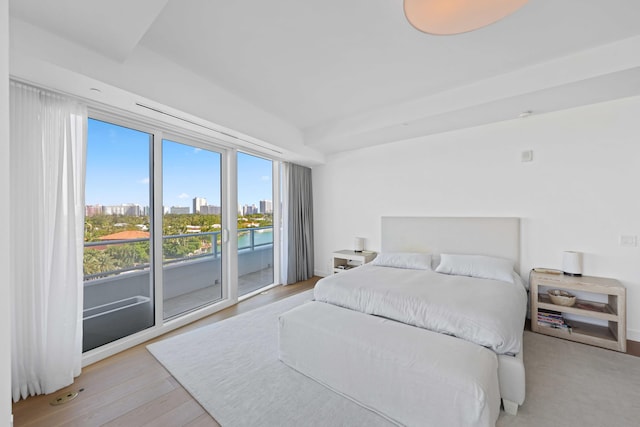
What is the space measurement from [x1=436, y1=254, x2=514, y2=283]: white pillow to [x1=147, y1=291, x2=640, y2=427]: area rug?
2.22 feet

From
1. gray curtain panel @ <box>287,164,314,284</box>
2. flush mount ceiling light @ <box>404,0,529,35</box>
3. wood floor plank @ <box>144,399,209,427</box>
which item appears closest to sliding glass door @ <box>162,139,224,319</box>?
gray curtain panel @ <box>287,164,314,284</box>

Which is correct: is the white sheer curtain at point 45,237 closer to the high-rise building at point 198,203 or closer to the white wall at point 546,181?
the high-rise building at point 198,203

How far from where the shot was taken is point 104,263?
8.59ft

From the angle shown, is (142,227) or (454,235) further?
(454,235)

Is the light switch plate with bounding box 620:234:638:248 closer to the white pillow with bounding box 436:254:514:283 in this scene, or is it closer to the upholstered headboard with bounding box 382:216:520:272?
the upholstered headboard with bounding box 382:216:520:272

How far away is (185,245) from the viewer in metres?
3.43

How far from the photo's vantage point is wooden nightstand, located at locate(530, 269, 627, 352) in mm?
2449

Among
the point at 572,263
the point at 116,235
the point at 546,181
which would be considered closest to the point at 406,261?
the point at 572,263

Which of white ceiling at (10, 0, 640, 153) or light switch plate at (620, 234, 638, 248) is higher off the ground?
white ceiling at (10, 0, 640, 153)

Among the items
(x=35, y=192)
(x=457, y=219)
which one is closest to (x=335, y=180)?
(x=457, y=219)

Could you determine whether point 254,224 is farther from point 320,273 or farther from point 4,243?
point 4,243

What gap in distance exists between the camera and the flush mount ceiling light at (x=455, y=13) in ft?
4.60

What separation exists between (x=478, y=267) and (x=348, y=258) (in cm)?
192

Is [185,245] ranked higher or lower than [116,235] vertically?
lower
